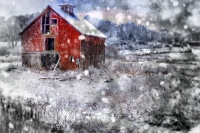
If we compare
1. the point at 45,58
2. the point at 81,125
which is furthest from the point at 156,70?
the point at 45,58

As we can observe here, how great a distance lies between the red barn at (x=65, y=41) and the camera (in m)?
3.28

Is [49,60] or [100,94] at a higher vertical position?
[49,60]

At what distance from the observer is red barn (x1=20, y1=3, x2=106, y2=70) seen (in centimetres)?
328

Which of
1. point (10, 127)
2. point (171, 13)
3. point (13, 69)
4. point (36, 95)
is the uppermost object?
point (171, 13)

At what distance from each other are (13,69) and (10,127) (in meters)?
0.76

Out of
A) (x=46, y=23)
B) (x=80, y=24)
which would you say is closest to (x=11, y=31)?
(x=46, y=23)

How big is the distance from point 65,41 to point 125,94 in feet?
3.16

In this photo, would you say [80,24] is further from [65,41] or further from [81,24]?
[65,41]

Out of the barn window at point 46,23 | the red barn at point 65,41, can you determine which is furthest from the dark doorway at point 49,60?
the barn window at point 46,23

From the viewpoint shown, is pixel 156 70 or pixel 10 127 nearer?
pixel 156 70

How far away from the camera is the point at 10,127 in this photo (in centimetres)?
351

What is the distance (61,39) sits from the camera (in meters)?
3.29

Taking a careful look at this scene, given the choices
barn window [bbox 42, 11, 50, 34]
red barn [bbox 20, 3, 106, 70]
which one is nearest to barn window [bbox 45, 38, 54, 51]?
red barn [bbox 20, 3, 106, 70]

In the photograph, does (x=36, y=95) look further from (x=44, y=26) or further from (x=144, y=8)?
(x=144, y=8)
